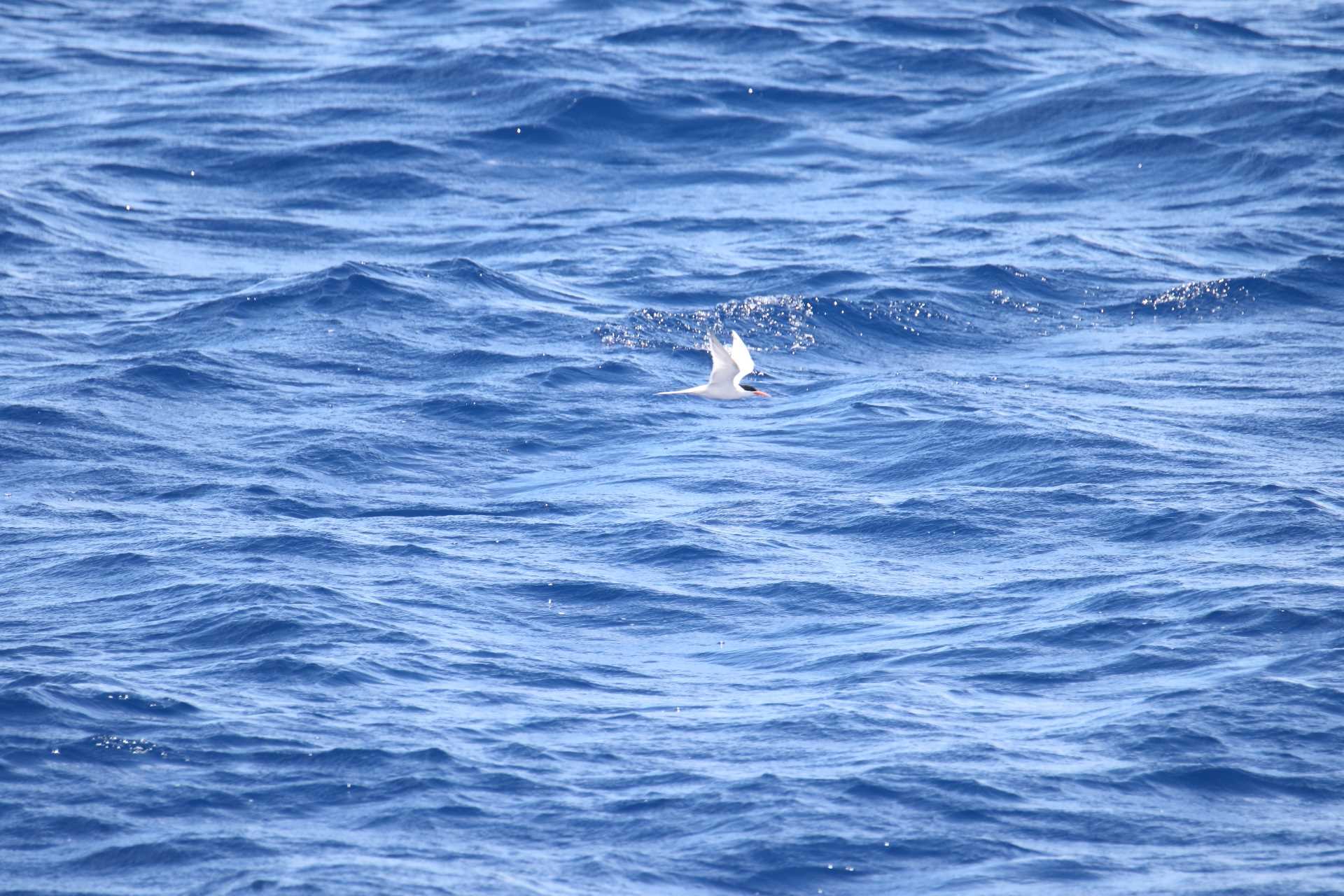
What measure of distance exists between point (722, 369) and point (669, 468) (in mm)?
3016

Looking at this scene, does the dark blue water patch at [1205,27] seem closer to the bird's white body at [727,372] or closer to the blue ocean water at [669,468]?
the blue ocean water at [669,468]

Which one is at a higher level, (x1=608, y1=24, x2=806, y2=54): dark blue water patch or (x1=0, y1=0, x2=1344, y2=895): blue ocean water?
Answer: (x1=608, y1=24, x2=806, y2=54): dark blue water patch

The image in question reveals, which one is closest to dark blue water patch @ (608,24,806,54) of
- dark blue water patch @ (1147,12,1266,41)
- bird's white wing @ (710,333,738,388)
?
dark blue water patch @ (1147,12,1266,41)

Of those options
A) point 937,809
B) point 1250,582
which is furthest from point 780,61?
point 937,809

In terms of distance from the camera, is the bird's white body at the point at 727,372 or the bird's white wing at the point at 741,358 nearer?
the bird's white body at the point at 727,372

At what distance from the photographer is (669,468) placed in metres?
23.7

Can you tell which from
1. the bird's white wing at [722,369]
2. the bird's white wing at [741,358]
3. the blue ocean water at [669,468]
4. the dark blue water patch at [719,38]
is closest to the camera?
the blue ocean water at [669,468]

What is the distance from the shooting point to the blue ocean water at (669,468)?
618 inches

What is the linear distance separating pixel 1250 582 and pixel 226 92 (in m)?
28.1

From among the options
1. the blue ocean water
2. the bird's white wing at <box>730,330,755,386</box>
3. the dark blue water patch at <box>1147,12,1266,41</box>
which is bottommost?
the blue ocean water

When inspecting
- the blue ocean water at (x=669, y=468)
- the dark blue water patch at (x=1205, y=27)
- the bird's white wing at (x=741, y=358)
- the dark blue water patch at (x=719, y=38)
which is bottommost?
the blue ocean water at (x=669, y=468)

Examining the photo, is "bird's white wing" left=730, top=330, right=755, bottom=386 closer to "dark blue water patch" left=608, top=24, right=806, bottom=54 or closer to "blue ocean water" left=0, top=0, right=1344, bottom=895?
"blue ocean water" left=0, top=0, right=1344, bottom=895

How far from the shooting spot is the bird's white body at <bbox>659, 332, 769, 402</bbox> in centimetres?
2067

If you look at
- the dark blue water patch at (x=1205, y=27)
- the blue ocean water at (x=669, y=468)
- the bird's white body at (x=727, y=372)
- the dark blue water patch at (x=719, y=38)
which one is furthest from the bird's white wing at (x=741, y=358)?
the dark blue water patch at (x=1205, y=27)
